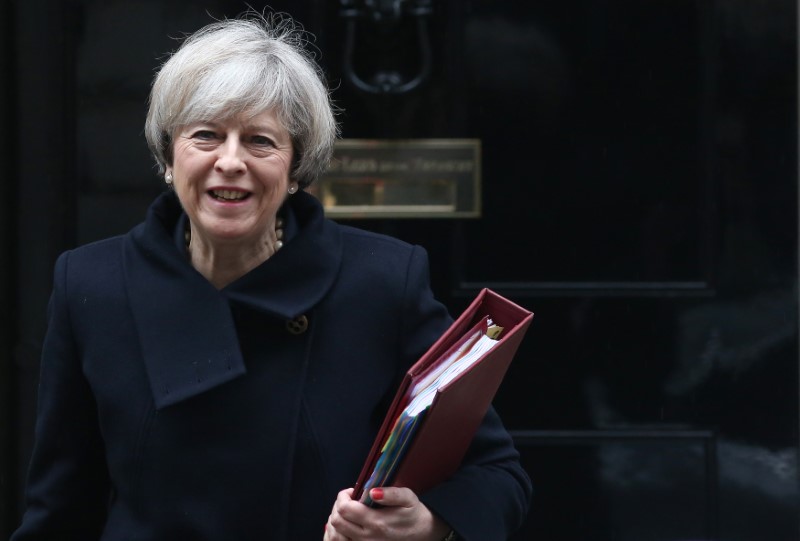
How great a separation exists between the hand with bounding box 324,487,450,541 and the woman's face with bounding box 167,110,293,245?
44cm

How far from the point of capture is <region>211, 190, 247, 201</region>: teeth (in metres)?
2.23

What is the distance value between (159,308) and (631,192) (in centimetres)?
170

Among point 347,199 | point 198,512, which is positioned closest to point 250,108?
point 198,512

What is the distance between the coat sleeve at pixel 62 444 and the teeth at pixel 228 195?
0.97 ft

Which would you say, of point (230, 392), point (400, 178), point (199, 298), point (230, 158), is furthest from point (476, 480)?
point (400, 178)

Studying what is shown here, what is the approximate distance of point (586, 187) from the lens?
371 centimetres

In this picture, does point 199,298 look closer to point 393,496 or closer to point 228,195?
point 228,195

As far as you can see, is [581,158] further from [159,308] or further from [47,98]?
[159,308]

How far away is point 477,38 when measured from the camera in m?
3.71

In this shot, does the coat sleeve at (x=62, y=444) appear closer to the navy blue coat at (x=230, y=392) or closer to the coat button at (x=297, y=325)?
the navy blue coat at (x=230, y=392)

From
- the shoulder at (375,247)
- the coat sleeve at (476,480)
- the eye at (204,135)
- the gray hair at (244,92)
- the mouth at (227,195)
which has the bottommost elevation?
the coat sleeve at (476,480)

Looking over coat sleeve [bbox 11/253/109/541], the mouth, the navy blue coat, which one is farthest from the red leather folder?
coat sleeve [bbox 11/253/109/541]

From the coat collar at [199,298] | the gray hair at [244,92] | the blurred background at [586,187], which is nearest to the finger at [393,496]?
the coat collar at [199,298]

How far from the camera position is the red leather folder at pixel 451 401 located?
1.96 meters
